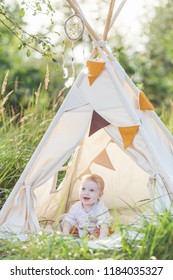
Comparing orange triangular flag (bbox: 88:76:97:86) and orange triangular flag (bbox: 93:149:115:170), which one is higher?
orange triangular flag (bbox: 88:76:97:86)

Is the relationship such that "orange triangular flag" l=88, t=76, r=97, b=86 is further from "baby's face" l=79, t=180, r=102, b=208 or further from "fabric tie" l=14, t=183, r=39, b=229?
"fabric tie" l=14, t=183, r=39, b=229

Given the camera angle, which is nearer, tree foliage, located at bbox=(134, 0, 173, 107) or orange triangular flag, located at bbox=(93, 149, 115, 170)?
orange triangular flag, located at bbox=(93, 149, 115, 170)

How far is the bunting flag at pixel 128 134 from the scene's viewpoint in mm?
4602

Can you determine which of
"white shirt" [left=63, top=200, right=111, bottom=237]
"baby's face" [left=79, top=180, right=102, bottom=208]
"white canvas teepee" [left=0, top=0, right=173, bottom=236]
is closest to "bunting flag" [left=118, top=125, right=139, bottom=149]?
"white canvas teepee" [left=0, top=0, right=173, bottom=236]

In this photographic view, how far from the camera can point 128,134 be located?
4609mm

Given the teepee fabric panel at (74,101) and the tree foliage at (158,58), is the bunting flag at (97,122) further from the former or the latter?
the tree foliage at (158,58)

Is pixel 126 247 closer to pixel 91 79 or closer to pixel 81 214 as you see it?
pixel 81 214

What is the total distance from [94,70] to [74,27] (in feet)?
1.06

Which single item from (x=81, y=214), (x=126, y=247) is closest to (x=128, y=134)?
(x=81, y=214)

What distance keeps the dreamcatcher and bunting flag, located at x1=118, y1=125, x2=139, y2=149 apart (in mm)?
678

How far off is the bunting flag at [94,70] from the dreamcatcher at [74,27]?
0.20m

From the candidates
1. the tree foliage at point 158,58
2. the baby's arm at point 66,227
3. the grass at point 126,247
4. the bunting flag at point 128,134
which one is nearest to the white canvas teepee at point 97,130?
the bunting flag at point 128,134

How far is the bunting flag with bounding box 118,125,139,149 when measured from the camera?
460 cm
